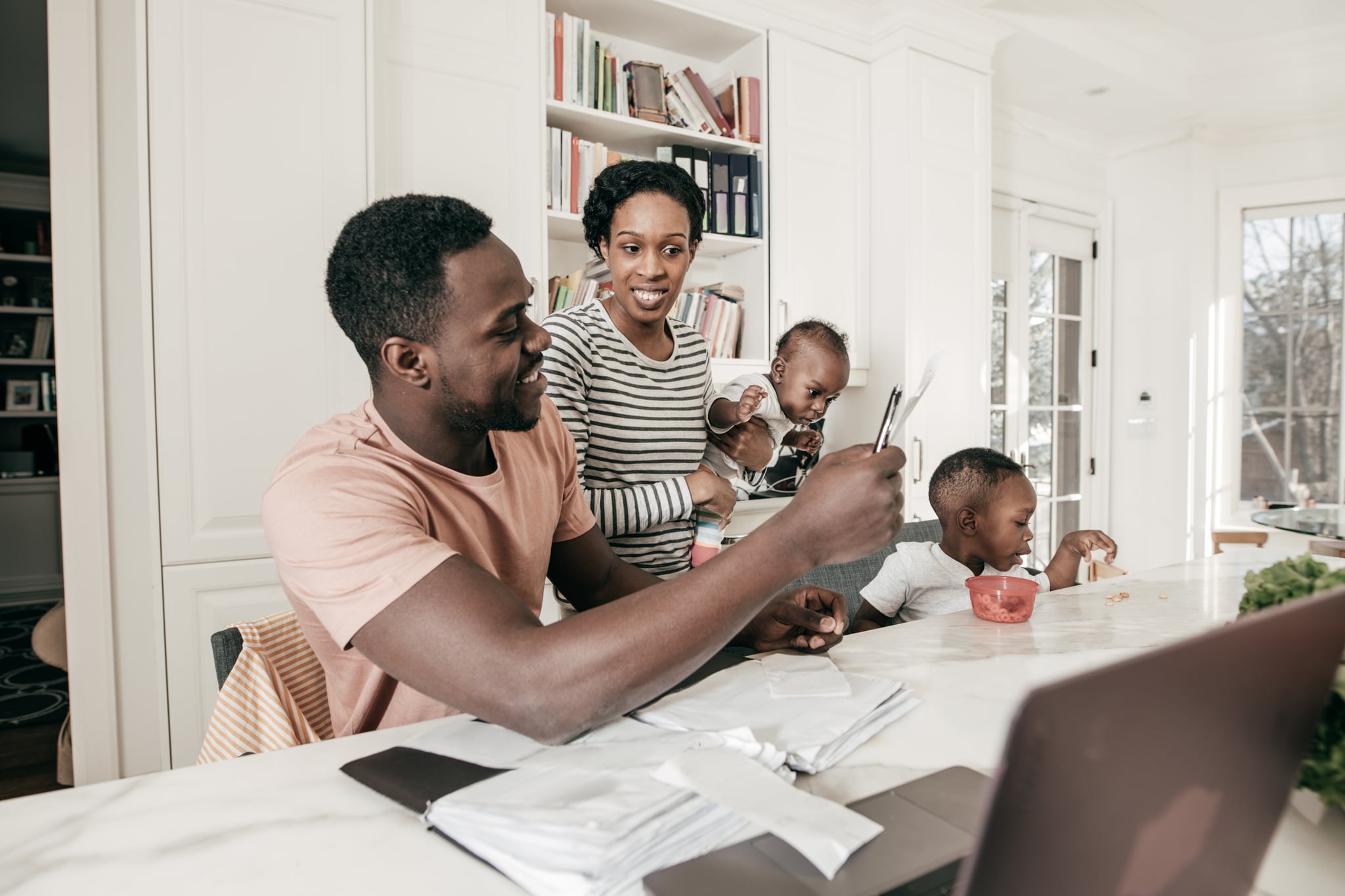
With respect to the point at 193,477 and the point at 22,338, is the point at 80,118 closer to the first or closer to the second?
the point at 193,477

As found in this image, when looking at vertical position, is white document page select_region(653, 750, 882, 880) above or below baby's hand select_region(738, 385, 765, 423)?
below

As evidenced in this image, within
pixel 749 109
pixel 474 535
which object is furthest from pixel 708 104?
pixel 474 535

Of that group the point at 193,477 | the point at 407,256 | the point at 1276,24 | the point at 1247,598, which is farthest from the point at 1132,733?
the point at 1276,24

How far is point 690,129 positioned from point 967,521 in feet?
6.28

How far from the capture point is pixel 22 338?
16.8 feet

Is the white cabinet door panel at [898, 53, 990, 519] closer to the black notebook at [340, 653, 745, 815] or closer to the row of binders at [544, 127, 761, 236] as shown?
the row of binders at [544, 127, 761, 236]

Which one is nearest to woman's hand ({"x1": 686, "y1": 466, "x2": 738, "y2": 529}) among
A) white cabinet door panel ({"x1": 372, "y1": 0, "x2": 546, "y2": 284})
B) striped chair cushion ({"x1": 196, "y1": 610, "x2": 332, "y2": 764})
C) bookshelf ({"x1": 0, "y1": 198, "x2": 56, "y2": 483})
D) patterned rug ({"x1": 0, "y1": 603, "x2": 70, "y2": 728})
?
striped chair cushion ({"x1": 196, "y1": 610, "x2": 332, "y2": 764})

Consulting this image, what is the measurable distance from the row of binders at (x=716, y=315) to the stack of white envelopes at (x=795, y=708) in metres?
2.16

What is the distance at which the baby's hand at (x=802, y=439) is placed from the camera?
1.99m

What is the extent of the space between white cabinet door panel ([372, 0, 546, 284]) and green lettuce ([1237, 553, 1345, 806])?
1.91m

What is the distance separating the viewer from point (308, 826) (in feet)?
1.80

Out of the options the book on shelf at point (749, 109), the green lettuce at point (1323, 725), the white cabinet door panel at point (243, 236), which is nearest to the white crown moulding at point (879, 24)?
the book on shelf at point (749, 109)

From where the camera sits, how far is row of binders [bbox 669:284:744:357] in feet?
9.43

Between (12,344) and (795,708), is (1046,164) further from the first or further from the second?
(12,344)
